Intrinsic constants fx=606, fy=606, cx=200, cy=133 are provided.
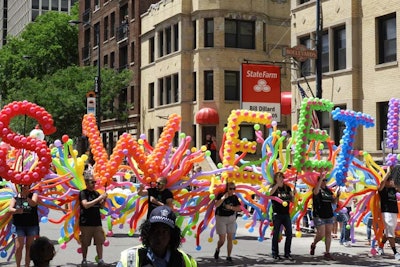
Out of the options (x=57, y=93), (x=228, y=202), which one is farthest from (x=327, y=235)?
(x=57, y=93)

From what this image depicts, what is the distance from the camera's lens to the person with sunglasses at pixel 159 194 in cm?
1027

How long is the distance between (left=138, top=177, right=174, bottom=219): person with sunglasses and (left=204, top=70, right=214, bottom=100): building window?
871 inches

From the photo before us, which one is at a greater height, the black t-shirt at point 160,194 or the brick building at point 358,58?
the brick building at point 358,58

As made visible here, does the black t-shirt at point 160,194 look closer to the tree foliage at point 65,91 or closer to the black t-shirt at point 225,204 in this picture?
the black t-shirt at point 225,204

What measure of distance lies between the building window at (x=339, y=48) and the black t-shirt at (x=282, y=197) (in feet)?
45.1

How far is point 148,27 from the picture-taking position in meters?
37.7

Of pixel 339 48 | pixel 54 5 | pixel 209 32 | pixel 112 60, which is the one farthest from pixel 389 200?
pixel 54 5

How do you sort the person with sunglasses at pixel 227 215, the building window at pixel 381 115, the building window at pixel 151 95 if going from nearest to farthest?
the person with sunglasses at pixel 227 215, the building window at pixel 381 115, the building window at pixel 151 95

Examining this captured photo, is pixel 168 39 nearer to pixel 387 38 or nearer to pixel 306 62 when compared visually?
pixel 306 62

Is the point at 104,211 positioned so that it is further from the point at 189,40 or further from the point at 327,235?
the point at 189,40

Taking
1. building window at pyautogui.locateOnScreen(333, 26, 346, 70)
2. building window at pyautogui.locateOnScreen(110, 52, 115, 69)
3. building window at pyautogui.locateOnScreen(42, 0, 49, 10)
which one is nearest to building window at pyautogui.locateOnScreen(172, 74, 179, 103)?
building window at pyautogui.locateOnScreen(110, 52, 115, 69)

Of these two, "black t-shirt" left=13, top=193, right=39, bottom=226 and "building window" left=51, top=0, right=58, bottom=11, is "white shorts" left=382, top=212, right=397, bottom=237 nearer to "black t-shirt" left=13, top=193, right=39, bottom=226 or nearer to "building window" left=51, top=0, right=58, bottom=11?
"black t-shirt" left=13, top=193, right=39, bottom=226

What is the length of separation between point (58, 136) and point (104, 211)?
27.7m

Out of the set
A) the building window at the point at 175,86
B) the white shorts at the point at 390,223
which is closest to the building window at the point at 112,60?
the building window at the point at 175,86
